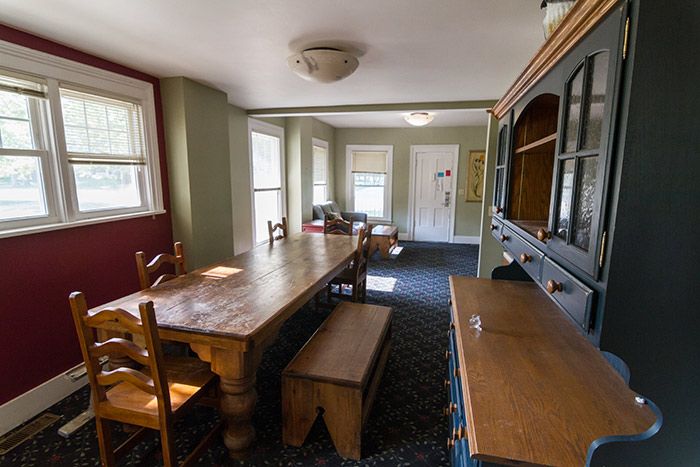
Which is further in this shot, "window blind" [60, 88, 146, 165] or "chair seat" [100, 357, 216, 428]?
"window blind" [60, 88, 146, 165]

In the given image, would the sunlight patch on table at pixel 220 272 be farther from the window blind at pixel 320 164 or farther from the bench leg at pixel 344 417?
the window blind at pixel 320 164

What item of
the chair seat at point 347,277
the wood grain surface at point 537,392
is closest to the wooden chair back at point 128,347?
the wood grain surface at point 537,392

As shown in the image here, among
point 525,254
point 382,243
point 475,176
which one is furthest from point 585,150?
point 475,176

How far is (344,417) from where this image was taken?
1.78m

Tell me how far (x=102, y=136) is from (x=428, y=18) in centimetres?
243

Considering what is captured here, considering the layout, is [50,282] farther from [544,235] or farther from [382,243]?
[382,243]

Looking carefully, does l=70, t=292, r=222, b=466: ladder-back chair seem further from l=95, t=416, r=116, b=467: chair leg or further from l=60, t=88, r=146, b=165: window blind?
l=60, t=88, r=146, b=165: window blind

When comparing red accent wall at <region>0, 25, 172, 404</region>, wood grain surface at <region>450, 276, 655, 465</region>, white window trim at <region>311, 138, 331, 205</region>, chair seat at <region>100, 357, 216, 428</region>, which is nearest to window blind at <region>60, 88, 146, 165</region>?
red accent wall at <region>0, 25, 172, 404</region>

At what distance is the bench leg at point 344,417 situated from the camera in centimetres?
173

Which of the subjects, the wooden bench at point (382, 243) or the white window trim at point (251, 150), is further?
the wooden bench at point (382, 243)

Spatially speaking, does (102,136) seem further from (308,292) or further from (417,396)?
(417,396)

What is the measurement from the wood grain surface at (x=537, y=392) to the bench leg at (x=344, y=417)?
68cm

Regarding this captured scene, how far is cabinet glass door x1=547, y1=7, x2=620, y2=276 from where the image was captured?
775 mm

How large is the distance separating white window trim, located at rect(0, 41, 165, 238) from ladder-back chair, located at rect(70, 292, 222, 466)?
3.66 ft
